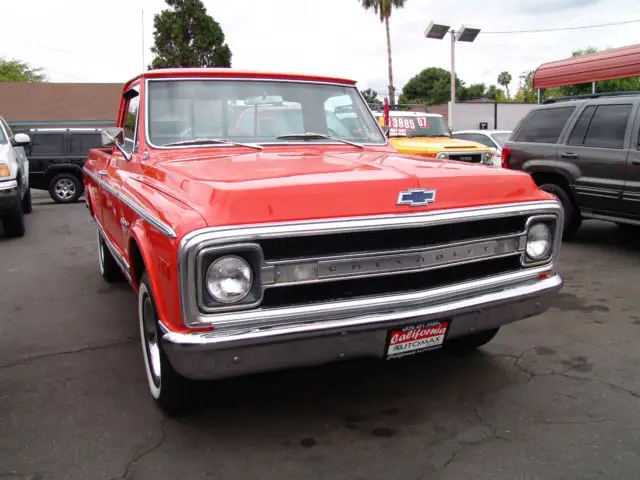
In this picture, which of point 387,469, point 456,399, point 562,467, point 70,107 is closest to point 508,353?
point 456,399

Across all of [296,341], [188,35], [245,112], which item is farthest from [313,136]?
[188,35]

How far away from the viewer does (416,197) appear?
2.77m

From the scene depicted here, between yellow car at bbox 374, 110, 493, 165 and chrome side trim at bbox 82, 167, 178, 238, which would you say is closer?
chrome side trim at bbox 82, 167, 178, 238

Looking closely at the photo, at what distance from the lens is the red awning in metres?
10.4

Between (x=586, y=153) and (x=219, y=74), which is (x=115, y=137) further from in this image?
(x=586, y=153)

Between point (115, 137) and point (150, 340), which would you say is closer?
point (150, 340)

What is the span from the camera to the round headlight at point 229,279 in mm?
2461

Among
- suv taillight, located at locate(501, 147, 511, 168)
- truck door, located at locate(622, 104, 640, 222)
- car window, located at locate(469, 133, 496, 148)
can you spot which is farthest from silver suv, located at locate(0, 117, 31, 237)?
car window, located at locate(469, 133, 496, 148)

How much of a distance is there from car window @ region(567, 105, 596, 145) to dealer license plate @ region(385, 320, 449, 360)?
5.27 m

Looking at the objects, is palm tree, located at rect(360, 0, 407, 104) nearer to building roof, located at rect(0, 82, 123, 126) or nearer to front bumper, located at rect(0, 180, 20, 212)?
building roof, located at rect(0, 82, 123, 126)

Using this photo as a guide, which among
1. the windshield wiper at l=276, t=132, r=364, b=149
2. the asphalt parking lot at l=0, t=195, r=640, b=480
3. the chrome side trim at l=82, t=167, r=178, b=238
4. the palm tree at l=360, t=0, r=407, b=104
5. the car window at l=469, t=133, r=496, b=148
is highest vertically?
the palm tree at l=360, t=0, r=407, b=104

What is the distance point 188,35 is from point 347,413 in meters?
40.1

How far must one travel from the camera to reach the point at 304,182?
2668mm

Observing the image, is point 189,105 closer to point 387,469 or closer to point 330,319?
point 330,319
